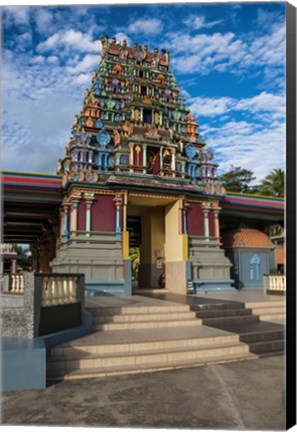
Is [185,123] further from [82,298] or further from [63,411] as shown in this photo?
[63,411]

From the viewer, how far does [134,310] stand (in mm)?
9273

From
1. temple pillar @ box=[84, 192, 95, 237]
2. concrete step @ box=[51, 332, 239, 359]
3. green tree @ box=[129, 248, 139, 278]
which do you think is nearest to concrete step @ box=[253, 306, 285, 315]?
concrete step @ box=[51, 332, 239, 359]

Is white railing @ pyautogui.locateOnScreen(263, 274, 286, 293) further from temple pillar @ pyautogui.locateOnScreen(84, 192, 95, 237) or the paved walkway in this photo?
temple pillar @ pyautogui.locateOnScreen(84, 192, 95, 237)

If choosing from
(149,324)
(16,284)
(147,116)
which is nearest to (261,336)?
(149,324)

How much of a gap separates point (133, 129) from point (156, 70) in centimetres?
516

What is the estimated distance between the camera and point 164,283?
17.4m

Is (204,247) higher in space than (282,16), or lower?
lower

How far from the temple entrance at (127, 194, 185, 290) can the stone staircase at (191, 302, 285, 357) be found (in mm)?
5132

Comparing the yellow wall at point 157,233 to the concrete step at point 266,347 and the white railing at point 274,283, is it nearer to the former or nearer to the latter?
the white railing at point 274,283

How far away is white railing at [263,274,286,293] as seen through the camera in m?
14.0

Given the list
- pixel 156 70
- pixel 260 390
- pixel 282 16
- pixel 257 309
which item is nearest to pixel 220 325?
pixel 257 309

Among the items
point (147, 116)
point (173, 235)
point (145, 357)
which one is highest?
point (147, 116)

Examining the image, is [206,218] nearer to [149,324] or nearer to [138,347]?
[149,324]

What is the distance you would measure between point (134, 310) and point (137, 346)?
2.40m
